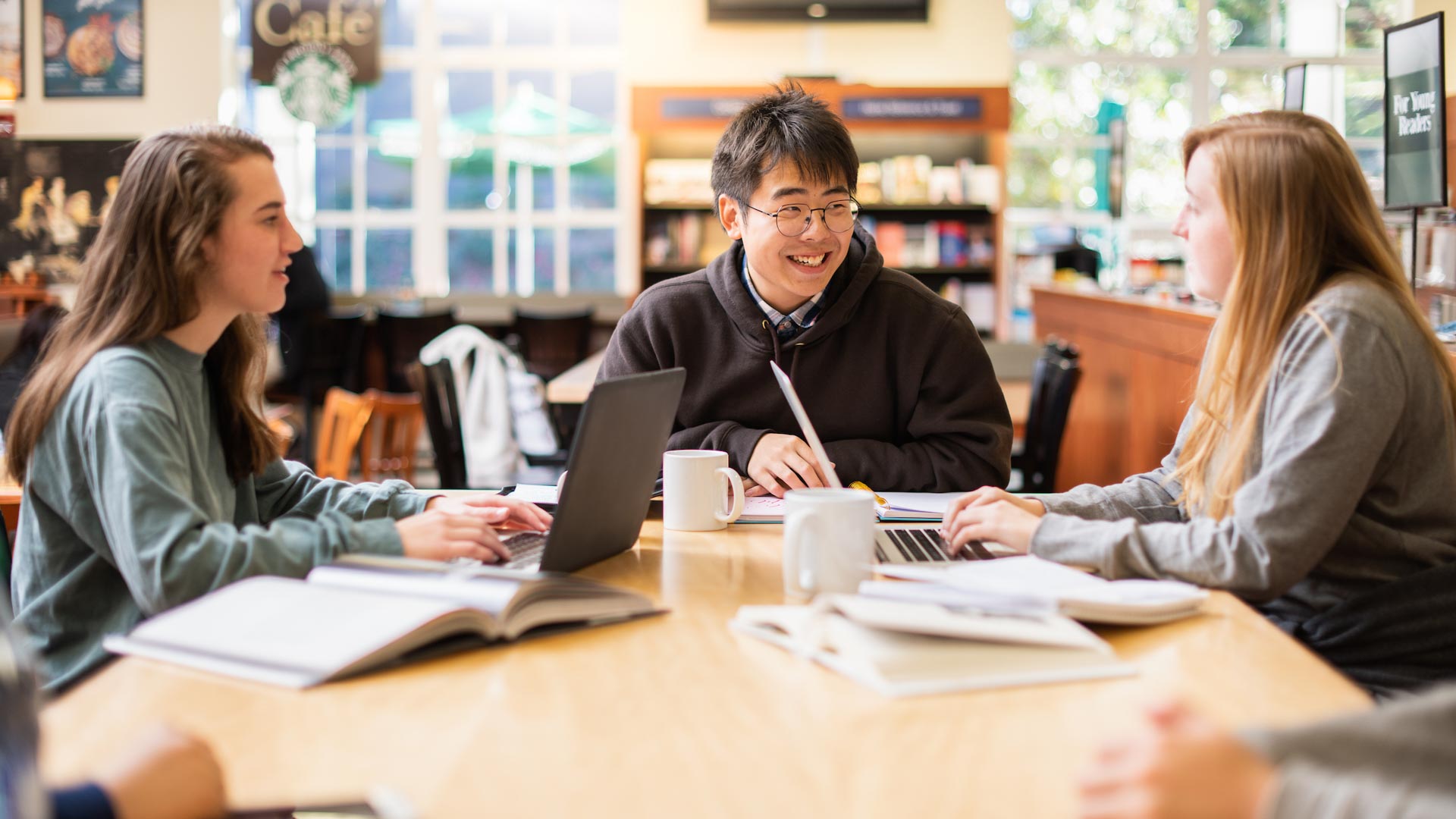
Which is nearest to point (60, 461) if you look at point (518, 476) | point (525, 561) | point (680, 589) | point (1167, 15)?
point (525, 561)

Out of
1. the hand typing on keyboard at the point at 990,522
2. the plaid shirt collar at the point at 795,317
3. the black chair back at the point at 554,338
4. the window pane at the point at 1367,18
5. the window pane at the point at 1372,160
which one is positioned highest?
the window pane at the point at 1367,18

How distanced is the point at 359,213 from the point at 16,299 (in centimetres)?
206

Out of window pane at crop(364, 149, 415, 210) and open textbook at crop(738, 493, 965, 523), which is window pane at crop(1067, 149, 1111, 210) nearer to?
window pane at crop(364, 149, 415, 210)

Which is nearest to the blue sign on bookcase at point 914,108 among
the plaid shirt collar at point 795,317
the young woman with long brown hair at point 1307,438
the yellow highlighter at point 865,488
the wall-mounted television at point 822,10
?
the wall-mounted television at point 822,10

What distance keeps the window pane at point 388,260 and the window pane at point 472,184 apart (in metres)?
0.39

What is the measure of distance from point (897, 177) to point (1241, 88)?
2969mm

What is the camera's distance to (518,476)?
14.4 feet

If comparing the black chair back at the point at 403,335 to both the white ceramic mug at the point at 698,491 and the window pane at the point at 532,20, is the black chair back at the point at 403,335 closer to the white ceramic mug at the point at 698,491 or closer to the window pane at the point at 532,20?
the window pane at the point at 532,20

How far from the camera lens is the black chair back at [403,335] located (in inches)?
262

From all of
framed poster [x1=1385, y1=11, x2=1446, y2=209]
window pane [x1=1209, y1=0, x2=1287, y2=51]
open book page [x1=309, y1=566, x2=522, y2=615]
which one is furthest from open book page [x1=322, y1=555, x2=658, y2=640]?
window pane [x1=1209, y1=0, x2=1287, y2=51]

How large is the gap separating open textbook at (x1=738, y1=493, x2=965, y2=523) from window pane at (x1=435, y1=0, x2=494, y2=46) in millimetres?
6945

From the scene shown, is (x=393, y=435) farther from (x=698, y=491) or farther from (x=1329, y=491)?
(x=1329, y=491)

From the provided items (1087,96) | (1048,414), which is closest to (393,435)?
(1048,414)

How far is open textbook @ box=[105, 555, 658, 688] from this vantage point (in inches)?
41.1
